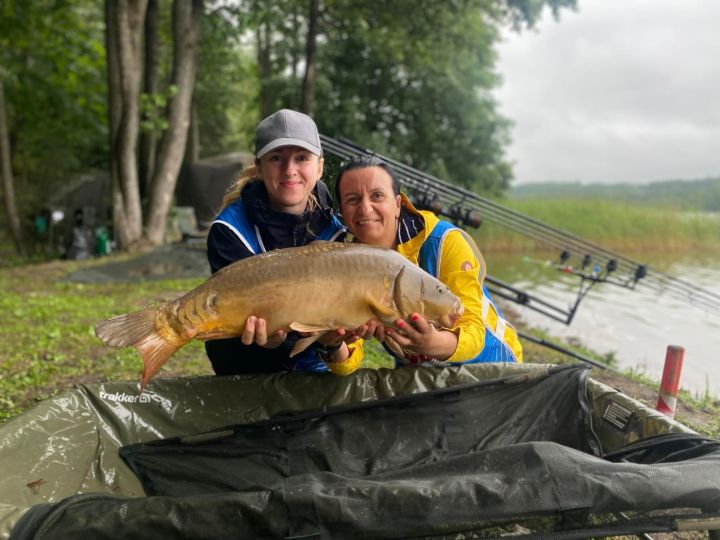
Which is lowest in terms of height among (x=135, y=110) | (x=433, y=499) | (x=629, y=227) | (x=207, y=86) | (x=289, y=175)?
(x=629, y=227)

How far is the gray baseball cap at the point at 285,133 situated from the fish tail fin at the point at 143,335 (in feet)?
2.05

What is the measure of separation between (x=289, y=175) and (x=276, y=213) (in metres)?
0.16

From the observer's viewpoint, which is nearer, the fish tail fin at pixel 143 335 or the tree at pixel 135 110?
the fish tail fin at pixel 143 335

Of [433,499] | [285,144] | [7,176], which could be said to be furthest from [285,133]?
[7,176]

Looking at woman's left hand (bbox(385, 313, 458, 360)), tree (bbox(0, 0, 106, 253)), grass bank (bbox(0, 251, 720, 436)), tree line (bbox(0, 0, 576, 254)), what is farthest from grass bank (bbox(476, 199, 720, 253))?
woman's left hand (bbox(385, 313, 458, 360))

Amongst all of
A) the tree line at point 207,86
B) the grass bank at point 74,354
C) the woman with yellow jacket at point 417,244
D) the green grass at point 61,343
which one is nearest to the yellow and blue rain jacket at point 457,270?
the woman with yellow jacket at point 417,244

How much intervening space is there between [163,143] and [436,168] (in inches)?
313

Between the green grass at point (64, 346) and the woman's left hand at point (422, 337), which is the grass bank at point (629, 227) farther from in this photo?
the woman's left hand at point (422, 337)

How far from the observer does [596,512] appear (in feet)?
3.82

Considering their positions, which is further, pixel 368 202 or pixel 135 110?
pixel 135 110

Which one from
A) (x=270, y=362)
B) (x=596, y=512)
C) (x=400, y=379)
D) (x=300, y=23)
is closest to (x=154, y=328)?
(x=270, y=362)

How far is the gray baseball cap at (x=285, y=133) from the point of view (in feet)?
5.61

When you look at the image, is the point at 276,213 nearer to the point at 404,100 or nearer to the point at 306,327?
the point at 306,327

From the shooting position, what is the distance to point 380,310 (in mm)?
1410
